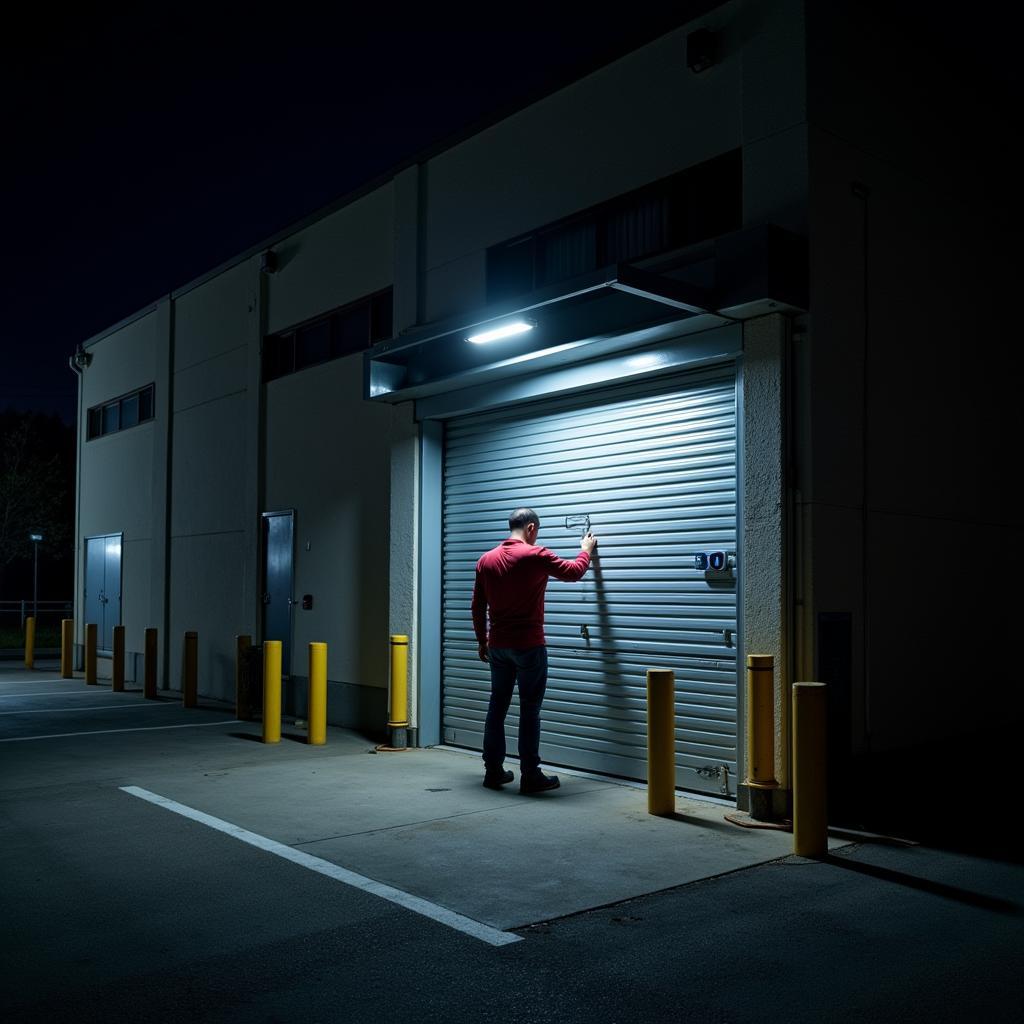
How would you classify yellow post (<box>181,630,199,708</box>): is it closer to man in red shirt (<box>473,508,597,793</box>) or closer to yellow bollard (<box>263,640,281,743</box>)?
yellow bollard (<box>263,640,281,743</box>)

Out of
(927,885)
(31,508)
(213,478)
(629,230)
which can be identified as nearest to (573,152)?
(629,230)

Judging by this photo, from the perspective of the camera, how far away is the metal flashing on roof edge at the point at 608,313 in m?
6.82

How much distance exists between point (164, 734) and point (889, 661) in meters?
7.55

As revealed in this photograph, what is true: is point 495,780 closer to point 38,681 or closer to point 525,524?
point 525,524

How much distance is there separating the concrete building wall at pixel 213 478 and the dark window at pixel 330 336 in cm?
58

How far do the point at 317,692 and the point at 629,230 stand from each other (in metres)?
5.37

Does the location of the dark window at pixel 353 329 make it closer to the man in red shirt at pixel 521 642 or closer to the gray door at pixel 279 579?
the gray door at pixel 279 579

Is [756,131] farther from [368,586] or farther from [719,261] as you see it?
[368,586]

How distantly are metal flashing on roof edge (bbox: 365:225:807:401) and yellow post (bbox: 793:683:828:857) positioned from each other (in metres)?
2.71

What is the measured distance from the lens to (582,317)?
27.0 feet

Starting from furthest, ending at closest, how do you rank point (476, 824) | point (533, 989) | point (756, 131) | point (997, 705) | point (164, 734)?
point (164, 734) → point (997, 705) → point (756, 131) → point (476, 824) → point (533, 989)

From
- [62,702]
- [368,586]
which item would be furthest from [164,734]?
[62,702]

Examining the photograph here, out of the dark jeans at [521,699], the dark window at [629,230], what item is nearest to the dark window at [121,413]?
the dark window at [629,230]

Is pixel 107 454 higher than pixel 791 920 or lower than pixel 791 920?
higher
